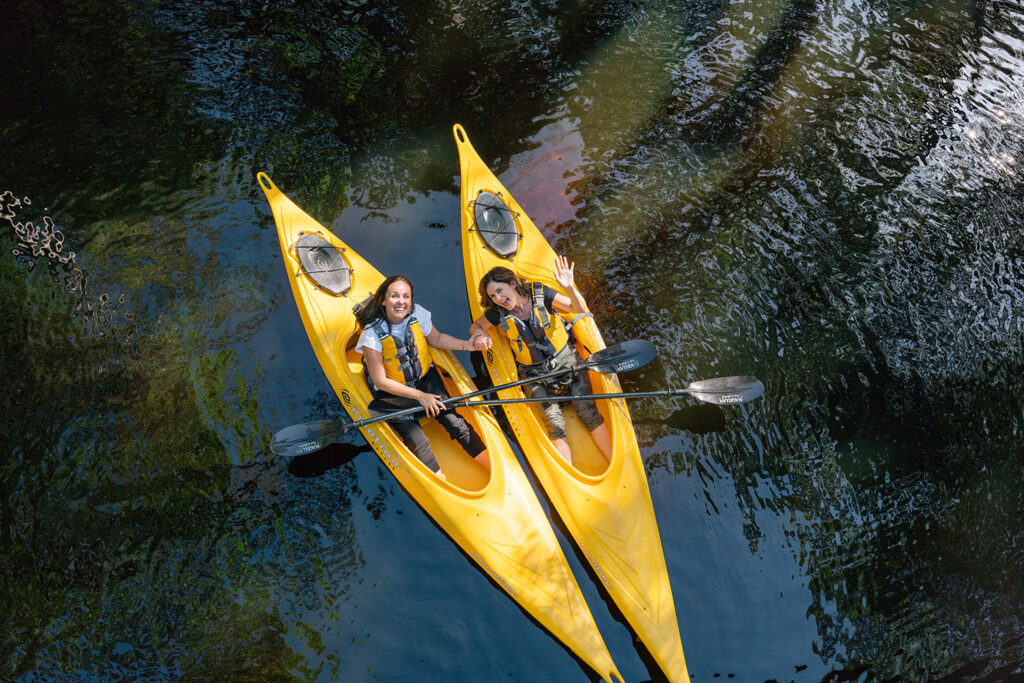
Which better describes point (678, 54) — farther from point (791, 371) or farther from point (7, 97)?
point (7, 97)

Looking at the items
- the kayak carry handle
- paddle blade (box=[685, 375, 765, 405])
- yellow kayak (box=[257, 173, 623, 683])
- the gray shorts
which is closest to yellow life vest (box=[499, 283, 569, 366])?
the gray shorts

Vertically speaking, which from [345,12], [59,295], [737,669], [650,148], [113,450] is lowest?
[737,669]

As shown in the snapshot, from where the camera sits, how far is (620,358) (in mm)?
4184

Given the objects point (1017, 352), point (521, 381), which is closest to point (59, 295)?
point (521, 381)

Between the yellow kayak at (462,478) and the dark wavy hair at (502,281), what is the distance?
460mm

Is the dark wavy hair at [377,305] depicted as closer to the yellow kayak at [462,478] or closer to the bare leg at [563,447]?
the yellow kayak at [462,478]

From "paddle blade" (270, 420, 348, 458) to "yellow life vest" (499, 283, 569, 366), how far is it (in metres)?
1.14

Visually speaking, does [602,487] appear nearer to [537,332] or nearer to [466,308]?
[537,332]

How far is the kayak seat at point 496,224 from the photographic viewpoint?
501 cm

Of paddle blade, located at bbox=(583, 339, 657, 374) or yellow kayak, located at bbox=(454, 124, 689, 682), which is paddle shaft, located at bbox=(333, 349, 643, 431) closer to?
paddle blade, located at bbox=(583, 339, 657, 374)

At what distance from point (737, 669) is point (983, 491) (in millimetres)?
2120

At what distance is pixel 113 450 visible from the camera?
432 cm

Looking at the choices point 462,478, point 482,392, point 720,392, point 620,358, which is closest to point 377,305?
point 482,392

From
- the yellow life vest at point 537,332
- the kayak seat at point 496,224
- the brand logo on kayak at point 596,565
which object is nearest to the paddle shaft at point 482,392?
the yellow life vest at point 537,332
